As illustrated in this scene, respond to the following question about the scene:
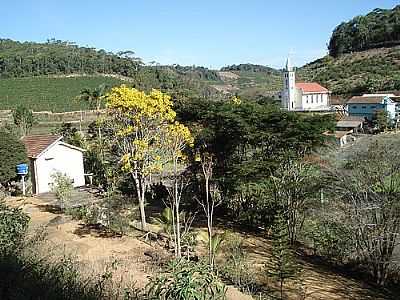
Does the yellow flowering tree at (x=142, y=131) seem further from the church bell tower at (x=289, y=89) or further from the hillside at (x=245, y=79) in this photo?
the hillside at (x=245, y=79)

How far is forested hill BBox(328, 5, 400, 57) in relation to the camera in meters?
74.0

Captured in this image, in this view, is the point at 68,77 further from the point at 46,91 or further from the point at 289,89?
the point at 289,89

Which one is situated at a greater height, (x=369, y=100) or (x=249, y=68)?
(x=249, y=68)

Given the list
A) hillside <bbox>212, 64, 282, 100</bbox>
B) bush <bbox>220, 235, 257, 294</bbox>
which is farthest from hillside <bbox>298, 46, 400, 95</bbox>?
bush <bbox>220, 235, 257, 294</bbox>

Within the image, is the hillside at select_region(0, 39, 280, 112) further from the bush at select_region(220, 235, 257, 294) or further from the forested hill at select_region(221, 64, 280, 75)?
the forested hill at select_region(221, 64, 280, 75)

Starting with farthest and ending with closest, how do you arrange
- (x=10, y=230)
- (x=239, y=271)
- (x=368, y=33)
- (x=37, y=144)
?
(x=368, y=33) < (x=37, y=144) < (x=239, y=271) < (x=10, y=230)

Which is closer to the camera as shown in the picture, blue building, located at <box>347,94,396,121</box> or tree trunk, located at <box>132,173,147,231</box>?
tree trunk, located at <box>132,173,147,231</box>

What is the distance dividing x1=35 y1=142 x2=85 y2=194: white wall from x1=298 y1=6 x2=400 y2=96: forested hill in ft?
132

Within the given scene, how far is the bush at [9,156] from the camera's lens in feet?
60.9

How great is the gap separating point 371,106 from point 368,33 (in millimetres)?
42081

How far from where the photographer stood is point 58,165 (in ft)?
64.8

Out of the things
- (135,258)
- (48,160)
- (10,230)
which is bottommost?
(135,258)

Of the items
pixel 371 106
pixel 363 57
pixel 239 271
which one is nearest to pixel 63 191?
pixel 239 271

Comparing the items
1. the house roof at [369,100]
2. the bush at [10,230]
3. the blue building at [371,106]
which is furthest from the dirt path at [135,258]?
the house roof at [369,100]
